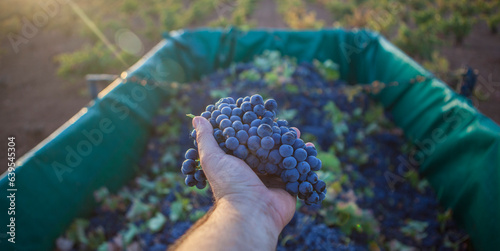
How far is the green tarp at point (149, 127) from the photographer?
7.45ft

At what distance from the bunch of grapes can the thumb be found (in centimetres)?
3

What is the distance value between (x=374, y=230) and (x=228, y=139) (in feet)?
6.28

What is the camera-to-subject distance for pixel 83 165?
2678 millimetres

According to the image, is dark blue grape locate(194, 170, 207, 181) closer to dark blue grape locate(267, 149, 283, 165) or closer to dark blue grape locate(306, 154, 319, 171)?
dark blue grape locate(267, 149, 283, 165)

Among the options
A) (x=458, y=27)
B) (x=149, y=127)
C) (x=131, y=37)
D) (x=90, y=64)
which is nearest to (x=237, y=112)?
(x=149, y=127)

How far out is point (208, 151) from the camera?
1.25 m

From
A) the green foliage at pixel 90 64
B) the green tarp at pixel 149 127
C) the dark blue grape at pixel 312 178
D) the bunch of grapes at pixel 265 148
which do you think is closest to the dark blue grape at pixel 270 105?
the bunch of grapes at pixel 265 148

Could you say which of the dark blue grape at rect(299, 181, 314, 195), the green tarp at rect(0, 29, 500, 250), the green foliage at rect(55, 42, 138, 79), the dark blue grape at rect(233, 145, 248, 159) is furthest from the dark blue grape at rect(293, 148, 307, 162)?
the green foliage at rect(55, 42, 138, 79)

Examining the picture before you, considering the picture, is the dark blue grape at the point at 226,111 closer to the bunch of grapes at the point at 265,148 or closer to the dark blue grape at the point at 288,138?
the bunch of grapes at the point at 265,148

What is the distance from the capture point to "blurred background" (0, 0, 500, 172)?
5.35 meters

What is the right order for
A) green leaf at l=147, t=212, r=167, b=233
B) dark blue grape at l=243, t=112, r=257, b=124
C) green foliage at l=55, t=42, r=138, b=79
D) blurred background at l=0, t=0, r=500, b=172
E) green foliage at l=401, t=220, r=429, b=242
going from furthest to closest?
green foliage at l=55, t=42, r=138, b=79, blurred background at l=0, t=0, r=500, b=172, green foliage at l=401, t=220, r=429, b=242, green leaf at l=147, t=212, r=167, b=233, dark blue grape at l=243, t=112, r=257, b=124

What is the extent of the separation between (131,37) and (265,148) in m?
7.71

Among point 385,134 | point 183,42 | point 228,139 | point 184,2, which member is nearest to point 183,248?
point 228,139

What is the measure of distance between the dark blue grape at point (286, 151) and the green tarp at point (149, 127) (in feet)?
6.47
